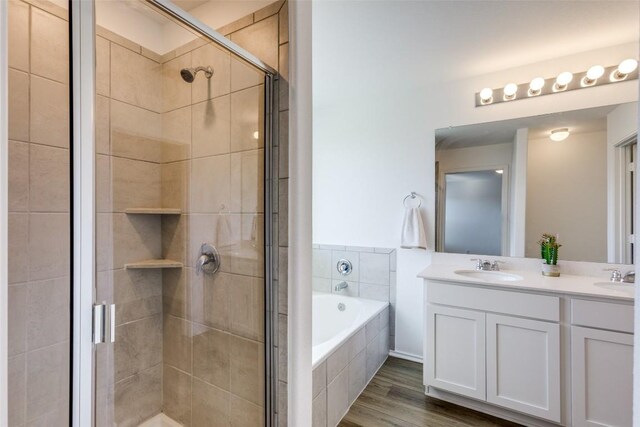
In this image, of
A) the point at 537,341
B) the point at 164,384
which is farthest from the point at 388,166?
the point at 164,384

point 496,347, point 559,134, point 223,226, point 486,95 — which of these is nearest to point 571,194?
point 559,134

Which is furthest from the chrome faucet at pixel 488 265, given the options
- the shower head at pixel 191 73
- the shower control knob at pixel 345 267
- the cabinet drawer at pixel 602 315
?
the shower head at pixel 191 73

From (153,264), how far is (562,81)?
2.87 m

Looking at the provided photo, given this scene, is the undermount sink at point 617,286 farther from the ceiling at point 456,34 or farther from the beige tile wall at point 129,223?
the beige tile wall at point 129,223

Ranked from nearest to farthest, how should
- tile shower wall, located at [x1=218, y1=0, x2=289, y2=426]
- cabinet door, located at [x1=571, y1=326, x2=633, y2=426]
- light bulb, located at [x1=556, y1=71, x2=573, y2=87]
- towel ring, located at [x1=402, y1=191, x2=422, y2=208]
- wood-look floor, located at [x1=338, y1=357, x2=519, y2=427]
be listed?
tile shower wall, located at [x1=218, y1=0, x2=289, y2=426]
cabinet door, located at [x1=571, y1=326, x2=633, y2=426]
wood-look floor, located at [x1=338, y1=357, x2=519, y2=427]
light bulb, located at [x1=556, y1=71, x2=573, y2=87]
towel ring, located at [x1=402, y1=191, x2=422, y2=208]

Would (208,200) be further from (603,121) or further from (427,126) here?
(603,121)

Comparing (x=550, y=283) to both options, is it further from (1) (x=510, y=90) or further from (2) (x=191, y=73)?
(2) (x=191, y=73)

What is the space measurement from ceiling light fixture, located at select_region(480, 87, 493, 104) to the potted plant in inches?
44.1

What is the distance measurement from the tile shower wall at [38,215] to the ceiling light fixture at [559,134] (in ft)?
9.56

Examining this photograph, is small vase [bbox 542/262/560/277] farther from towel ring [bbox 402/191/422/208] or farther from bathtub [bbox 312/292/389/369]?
bathtub [bbox 312/292/389/369]

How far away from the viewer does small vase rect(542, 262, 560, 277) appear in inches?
80.3

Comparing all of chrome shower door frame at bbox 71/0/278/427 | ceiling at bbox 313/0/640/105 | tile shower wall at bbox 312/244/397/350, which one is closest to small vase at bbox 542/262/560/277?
tile shower wall at bbox 312/244/397/350

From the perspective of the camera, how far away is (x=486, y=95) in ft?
7.78

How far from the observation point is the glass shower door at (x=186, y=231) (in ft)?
4.16
